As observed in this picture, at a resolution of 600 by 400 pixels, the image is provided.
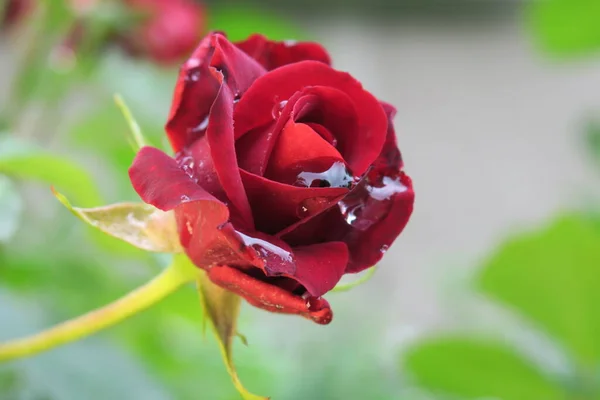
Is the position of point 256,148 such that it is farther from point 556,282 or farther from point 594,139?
point 594,139

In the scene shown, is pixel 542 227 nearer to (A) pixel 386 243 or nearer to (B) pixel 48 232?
(A) pixel 386 243

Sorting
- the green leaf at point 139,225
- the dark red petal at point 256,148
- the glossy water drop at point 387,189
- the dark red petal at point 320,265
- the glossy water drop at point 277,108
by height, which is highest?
the glossy water drop at point 277,108

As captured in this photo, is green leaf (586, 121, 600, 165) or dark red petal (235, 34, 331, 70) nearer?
dark red petal (235, 34, 331, 70)

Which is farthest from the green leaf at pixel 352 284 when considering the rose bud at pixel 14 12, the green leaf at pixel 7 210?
the rose bud at pixel 14 12

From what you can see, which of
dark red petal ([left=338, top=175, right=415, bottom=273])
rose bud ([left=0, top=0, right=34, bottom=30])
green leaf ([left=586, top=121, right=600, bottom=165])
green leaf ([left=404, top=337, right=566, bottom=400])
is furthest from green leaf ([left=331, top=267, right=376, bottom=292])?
green leaf ([left=586, top=121, right=600, bottom=165])

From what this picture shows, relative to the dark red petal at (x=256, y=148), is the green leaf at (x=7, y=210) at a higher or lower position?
lower

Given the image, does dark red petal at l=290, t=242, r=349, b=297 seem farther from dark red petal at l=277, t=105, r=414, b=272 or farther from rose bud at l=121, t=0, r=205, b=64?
rose bud at l=121, t=0, r=205, b=64

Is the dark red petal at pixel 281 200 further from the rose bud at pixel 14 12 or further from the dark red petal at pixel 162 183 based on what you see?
the rose bud at pixel 14 12
